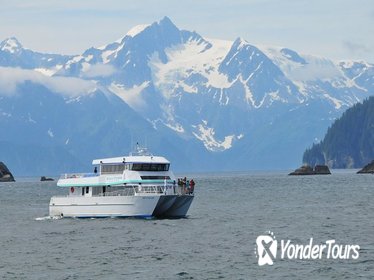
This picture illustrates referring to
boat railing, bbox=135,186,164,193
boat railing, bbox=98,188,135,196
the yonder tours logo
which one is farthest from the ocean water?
boat railing, bbox=98,188,135,196

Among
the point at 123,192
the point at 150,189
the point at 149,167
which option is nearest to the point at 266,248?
the point at 150,189

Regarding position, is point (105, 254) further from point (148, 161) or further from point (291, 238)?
point (148, 161)

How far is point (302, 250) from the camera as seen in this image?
260ft

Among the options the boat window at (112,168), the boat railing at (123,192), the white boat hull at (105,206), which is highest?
the boat window at (112,168)

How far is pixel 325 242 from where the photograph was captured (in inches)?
3258

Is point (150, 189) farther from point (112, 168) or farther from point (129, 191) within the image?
point (112, 168)

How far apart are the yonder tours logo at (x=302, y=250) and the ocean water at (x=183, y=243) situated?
69cm

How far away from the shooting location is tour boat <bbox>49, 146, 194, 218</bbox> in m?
105

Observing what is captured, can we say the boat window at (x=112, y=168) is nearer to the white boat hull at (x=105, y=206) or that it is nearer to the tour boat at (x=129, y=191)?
the tour boat at (x=129, y=191)

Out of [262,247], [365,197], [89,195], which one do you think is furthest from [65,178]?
[365,197]

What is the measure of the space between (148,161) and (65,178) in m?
12.6

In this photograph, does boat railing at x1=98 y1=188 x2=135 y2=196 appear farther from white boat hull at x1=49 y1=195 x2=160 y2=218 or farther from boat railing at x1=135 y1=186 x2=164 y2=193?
boat railing at x1=135 y1=186 x2=164 y2=193

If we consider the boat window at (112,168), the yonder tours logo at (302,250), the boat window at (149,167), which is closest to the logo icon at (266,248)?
the yonder tours logo at (302,250)

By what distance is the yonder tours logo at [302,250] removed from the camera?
73.7 metres
